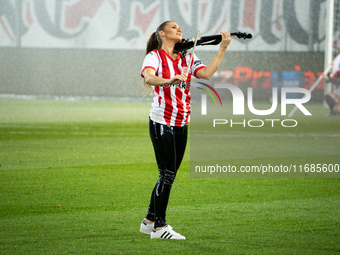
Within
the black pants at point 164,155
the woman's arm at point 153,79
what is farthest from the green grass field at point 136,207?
the woman's arm at point 153,79

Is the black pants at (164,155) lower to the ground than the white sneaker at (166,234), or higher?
higher

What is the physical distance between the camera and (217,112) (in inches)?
512

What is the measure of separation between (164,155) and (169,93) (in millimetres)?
330

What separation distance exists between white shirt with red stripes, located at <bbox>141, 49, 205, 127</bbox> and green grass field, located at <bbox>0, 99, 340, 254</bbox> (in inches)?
26.4

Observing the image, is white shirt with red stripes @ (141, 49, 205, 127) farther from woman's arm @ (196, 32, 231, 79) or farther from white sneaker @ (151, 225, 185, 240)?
white sneaker @ (151, 225, 185, 240)

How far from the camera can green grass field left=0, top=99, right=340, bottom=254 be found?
2.75 m

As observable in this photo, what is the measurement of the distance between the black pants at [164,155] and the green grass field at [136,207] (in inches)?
7.6

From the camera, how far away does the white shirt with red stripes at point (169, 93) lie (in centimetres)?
271

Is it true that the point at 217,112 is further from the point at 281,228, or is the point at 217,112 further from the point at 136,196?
the point at 281,228

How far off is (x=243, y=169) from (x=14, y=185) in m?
2.25

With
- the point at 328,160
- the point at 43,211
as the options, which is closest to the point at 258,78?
the point at 328,160

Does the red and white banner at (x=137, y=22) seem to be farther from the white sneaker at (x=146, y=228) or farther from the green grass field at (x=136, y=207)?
the white sneaker at (x=146, y=228)

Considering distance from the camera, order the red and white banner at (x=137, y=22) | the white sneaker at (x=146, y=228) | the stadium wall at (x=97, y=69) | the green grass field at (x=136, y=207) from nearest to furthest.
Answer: the green grass field at (x=136, y=207), the white sneaker at (x=146, y=228), the red and white banner at (x=137, y=22), the stadium wall at (x=97, y=69)

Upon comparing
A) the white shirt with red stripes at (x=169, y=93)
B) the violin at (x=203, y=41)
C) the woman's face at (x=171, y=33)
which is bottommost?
the white shirt with red stripes at (x=169, y=93)
